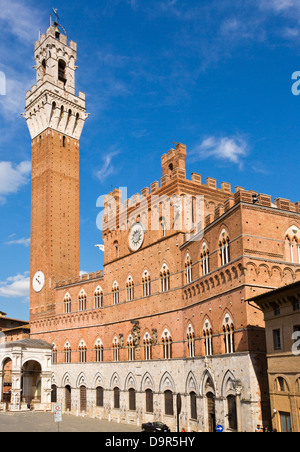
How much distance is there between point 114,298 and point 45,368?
40.4 ft

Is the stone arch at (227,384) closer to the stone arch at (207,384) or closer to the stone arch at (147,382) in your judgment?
the stone arch at (207,384)

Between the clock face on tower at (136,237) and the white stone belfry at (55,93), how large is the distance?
2327 cm

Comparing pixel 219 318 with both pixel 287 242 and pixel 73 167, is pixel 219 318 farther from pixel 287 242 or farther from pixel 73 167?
pixel 73 167

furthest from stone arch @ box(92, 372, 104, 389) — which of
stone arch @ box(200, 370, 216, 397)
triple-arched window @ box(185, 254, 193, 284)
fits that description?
Answer: stone arch @ box(200, 370, 216, 397)

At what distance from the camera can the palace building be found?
26.8 metres

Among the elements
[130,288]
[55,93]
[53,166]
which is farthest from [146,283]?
[55,93]

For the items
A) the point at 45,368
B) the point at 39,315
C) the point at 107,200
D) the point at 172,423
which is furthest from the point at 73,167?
the point at 172,423

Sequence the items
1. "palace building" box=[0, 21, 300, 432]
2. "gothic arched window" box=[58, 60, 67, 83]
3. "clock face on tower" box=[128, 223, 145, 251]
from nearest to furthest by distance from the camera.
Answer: "palace building" box=[0, 21, 300, 432] → "clock face on tower" box=[128, 223, 145, 251] → "gothic arched window" box=[58, 60, 67, 83]

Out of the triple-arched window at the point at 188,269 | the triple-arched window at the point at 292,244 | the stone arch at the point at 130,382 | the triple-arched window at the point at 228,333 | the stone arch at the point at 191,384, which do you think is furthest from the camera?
the stone arch at the point at 130,382

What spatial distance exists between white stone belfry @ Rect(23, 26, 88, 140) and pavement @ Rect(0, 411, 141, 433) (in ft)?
109

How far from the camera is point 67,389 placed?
48.9 metres

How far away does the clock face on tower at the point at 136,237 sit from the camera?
41.7 meters

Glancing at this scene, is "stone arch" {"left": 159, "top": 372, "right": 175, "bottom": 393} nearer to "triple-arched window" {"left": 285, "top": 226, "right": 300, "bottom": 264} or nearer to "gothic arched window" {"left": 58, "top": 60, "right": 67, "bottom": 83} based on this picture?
"triple-arched window" {"left": 285, "top": 226, "right": 300, "bottom": 264}

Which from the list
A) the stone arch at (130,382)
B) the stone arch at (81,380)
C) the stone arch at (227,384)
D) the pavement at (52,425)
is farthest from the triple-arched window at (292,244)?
the stone arch at (81,380)
